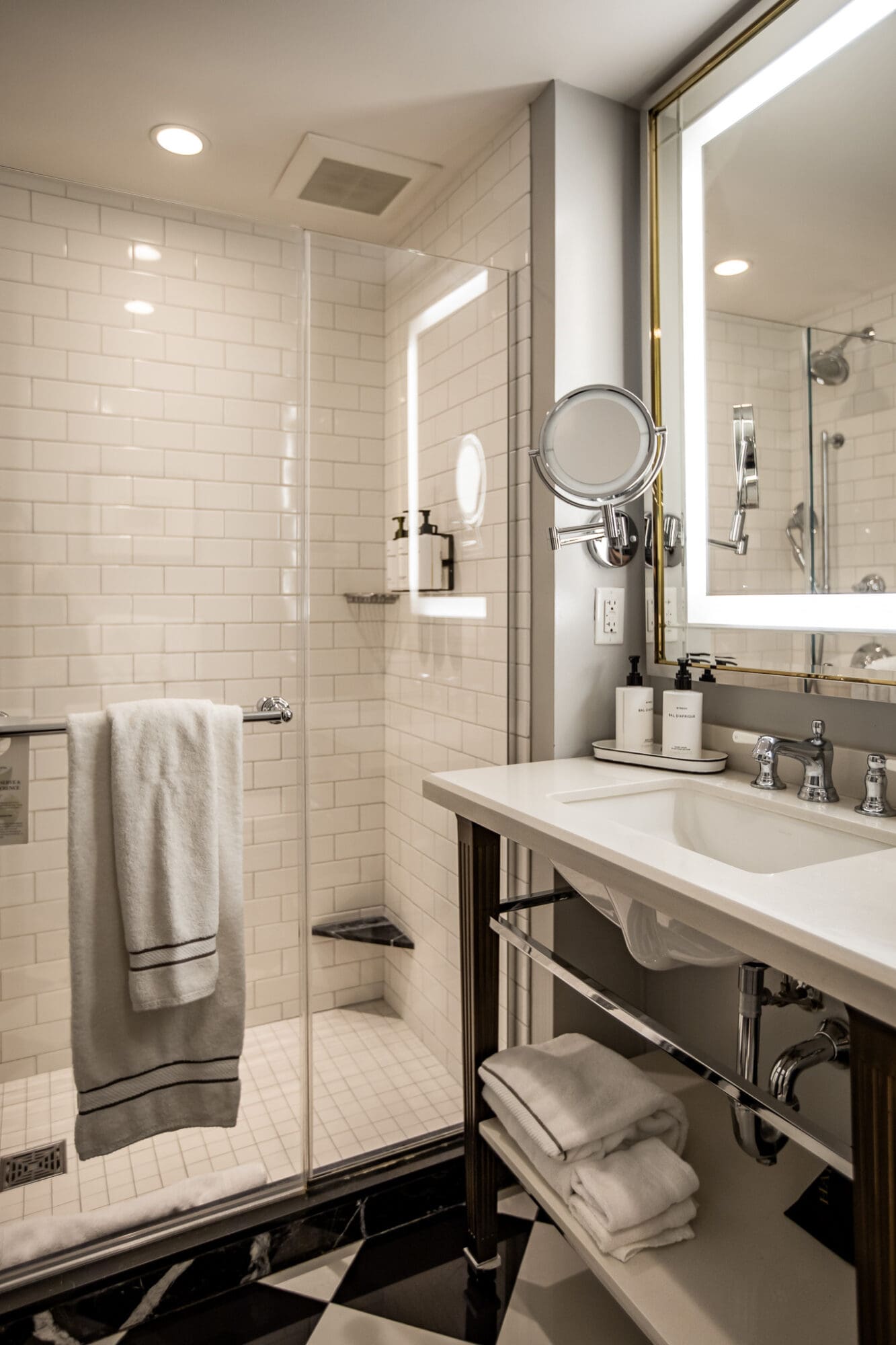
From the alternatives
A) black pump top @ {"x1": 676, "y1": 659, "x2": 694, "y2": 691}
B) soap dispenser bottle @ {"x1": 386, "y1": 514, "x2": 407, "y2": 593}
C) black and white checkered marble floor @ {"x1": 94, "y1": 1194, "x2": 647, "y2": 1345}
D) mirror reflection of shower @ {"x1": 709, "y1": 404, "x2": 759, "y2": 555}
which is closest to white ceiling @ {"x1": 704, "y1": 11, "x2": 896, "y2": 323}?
mirror reflection of shower @ {"x1": 709, "y1": 404, "x2": 759, "y2": 555}

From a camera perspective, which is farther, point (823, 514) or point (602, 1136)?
point (823, 514)

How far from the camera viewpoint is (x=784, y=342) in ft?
4.72

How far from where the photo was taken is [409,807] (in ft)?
5.68

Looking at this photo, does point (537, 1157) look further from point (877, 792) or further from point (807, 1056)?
point (877, 792)

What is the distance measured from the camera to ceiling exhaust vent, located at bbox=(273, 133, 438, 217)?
6.34 ft

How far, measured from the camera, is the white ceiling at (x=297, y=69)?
1486 millimetres

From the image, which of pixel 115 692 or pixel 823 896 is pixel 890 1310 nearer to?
pixel 823 896

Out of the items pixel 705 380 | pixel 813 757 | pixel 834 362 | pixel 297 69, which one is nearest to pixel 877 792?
pixel 813 757

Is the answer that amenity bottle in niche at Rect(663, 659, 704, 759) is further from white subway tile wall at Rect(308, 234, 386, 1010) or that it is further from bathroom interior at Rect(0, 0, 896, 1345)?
white subway tile wall at Rect(308, 234, 386, 1010)

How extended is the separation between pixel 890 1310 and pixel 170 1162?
126cm

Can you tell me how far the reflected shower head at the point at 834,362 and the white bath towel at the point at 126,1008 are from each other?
118 cm

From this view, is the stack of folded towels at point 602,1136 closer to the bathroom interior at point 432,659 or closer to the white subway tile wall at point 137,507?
the bathroom interior at point 432,659

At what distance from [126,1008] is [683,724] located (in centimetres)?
114

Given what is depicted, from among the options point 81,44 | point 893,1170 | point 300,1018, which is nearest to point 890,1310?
point 893,1170
